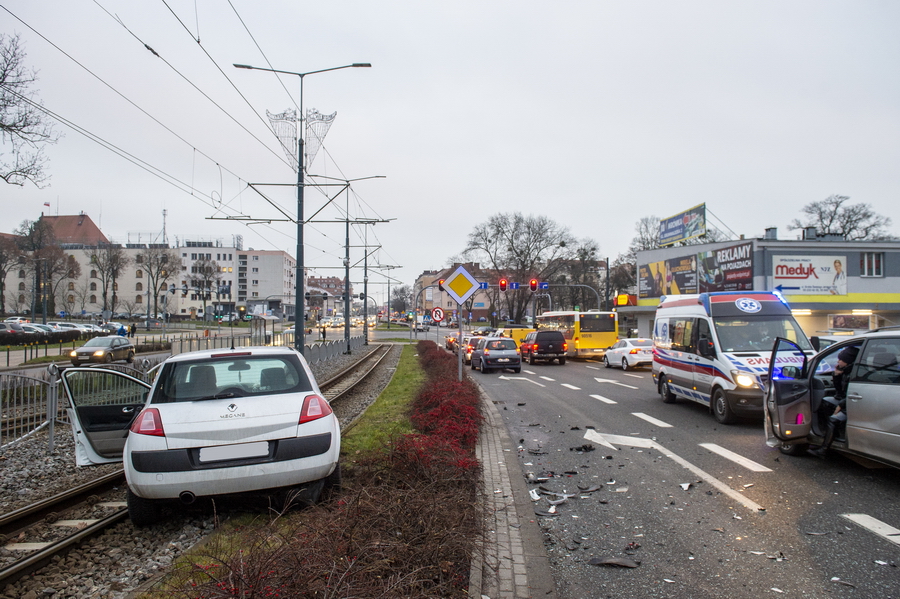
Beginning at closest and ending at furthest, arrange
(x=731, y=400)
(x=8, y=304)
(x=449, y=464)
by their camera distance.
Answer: (x=449, y=464) → (x=731, y=400) → (x=8, y=304)

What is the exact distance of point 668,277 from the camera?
49125 millimetres

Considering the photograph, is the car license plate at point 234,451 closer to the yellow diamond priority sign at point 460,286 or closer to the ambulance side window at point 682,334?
the yellow diamond priority sign at point 460,286

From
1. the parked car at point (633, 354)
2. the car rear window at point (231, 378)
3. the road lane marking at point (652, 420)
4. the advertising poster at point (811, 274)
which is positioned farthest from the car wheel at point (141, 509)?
the advertising poster at point (811, 274)

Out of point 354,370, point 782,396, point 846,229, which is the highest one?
point 846,229

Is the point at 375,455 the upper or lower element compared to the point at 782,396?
lower

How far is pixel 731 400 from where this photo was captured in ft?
32.3

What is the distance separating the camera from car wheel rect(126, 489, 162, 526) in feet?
16.0

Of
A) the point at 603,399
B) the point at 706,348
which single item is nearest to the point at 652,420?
the point at 706,348

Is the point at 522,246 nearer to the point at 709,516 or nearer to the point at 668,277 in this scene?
the point at 668,277

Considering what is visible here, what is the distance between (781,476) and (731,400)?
3396mm

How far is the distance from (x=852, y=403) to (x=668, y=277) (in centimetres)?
4517

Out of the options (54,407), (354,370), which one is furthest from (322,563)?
(354,370)

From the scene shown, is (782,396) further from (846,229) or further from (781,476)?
(846,229)

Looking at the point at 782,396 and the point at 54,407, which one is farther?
the point at 54,407
